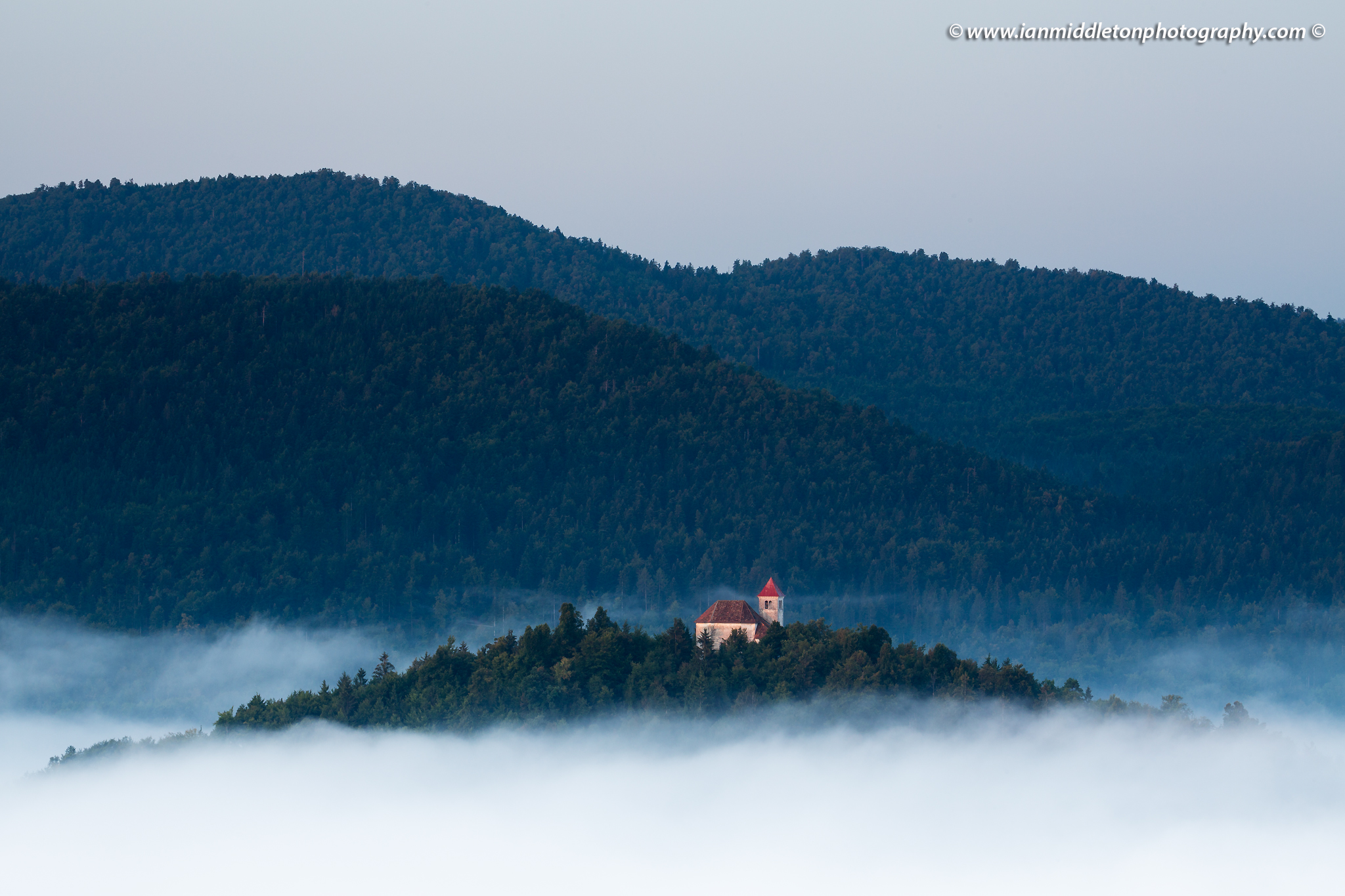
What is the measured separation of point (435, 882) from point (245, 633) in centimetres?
8847

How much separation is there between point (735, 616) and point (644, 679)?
6.19m

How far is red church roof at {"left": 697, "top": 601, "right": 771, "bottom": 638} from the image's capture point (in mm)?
104562

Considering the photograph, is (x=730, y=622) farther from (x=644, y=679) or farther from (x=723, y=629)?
(x=644, y=679)

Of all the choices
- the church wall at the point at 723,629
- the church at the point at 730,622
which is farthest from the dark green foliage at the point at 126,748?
the church wall at the point at 723,629

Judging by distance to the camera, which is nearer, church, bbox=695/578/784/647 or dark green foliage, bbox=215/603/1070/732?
dark green foliage, bbox=215/603/1070/732

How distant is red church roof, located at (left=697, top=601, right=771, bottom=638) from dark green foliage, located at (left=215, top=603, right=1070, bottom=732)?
763 mm

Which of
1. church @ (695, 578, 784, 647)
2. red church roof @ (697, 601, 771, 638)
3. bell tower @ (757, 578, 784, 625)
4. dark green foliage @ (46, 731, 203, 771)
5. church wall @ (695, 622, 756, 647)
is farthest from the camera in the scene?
dark green foliage @ (46, 731, 203, 771)

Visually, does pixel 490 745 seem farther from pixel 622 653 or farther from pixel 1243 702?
pixel 1243 702

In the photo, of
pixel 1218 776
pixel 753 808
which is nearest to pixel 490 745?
pixel 753 808

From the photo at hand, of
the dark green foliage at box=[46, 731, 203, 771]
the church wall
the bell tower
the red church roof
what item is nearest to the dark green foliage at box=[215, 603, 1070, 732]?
the church wall

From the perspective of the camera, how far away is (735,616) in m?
105

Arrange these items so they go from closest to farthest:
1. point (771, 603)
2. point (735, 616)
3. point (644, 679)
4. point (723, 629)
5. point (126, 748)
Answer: point (644, 679)
point (723, 629)
point (735, 616)
point (771, 603)
point (126, 748)

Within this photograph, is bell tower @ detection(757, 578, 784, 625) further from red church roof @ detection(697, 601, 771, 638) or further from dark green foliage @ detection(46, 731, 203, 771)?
dark green foliage @ detection(46, 731, 203, 771)

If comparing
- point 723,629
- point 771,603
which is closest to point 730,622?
point 723,629
